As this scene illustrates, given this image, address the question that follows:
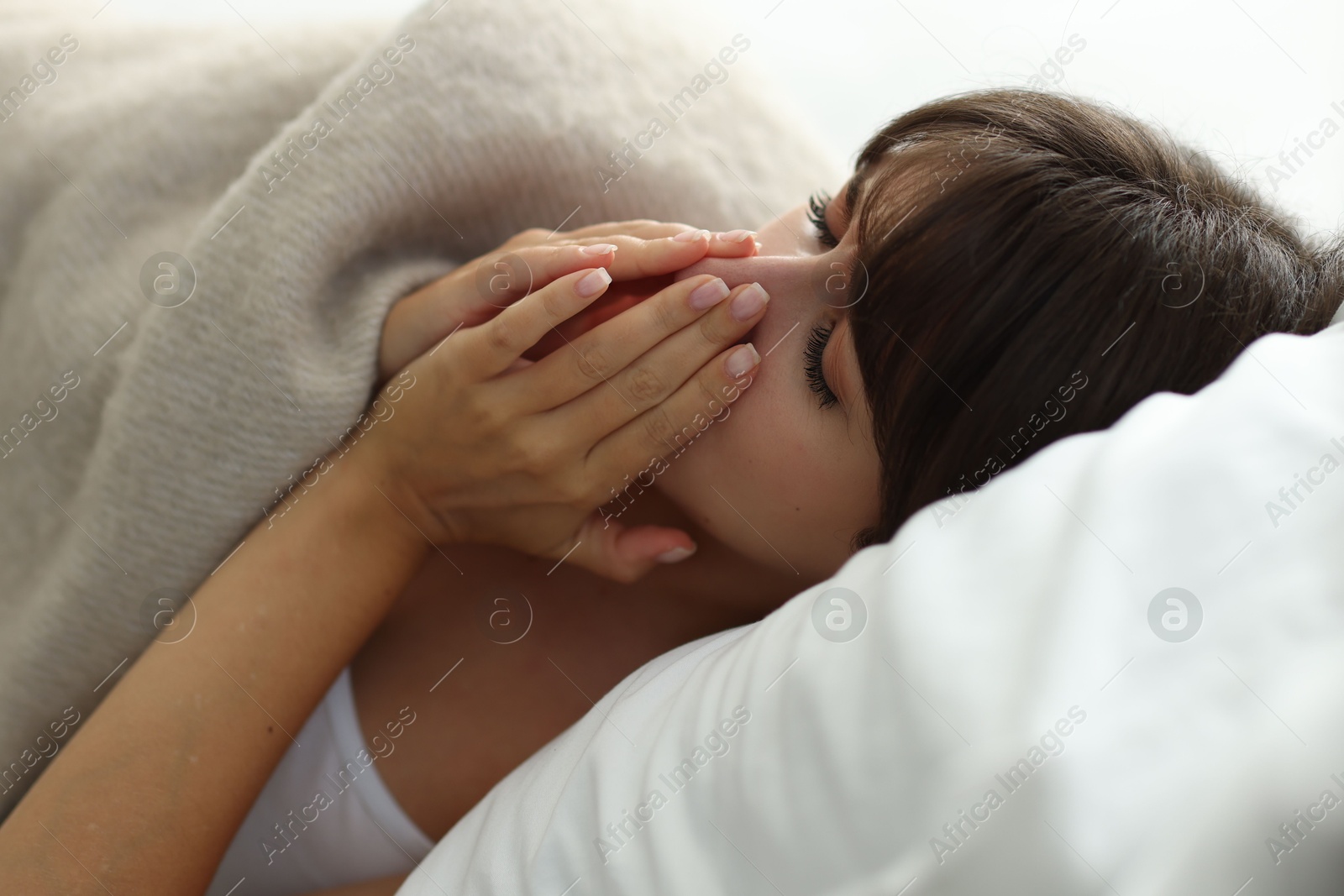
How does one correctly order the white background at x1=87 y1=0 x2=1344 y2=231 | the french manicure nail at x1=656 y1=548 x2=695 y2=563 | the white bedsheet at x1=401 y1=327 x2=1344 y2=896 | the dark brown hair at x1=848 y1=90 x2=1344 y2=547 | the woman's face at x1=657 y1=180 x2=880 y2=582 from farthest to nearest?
1. the white background at x1=87 y1=0 x2=1344 y2=231
2. the french manicure nail at x1=656 y1=548 x2=695 y2=563
3. the woman's face at x1=657 y1=180 x2=880 y2=582
4. the dark brown hair at x1=848 y1=90 x2=1344 y2=547
5. the white bedsheet at x1=401 y1=327 x2=1344 y2=896

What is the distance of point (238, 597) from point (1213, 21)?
1.34 meters

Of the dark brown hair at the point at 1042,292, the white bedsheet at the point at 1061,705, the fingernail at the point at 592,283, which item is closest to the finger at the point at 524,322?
the fingernail at the point at 592,283

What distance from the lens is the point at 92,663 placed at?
89 centimetres

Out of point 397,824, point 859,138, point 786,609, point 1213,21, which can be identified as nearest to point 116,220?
point 397,824

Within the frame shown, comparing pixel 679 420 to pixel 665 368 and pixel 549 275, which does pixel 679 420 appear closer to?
pixel 665 368

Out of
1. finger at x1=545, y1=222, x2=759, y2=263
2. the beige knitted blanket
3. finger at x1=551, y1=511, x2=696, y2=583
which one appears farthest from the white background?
finger at x1=551, y1=511, x2=696, y2=583

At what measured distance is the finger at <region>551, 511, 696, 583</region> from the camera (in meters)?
0.84

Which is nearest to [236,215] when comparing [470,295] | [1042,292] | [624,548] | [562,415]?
[470,295]

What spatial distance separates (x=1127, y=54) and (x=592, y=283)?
0.90 meters

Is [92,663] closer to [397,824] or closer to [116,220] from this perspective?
[397,824]

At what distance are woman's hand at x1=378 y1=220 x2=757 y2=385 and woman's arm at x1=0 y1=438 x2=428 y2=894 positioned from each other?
5.1 inches

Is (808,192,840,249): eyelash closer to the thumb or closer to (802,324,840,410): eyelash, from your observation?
(802,324,840,410): eyelash

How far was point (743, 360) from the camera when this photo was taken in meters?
0.72

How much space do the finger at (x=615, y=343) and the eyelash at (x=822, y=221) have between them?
0.36 feet
